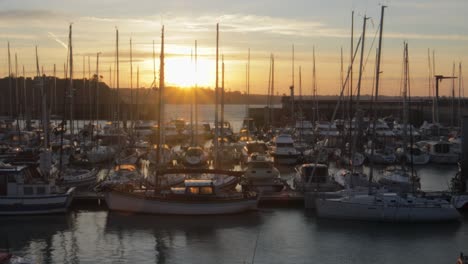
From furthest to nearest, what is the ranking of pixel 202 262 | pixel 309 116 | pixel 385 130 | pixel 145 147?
pixel 309 116 → pixel 385 130 → pixel 145 147 → pixel 202 262

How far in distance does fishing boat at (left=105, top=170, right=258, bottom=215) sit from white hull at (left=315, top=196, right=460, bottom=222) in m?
3.96

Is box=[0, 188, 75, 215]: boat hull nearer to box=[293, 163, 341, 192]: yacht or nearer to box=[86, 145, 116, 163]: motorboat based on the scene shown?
box=[293, 163, 341, 192]: yacht

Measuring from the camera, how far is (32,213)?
29828mm

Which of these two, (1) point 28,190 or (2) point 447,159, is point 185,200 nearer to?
(1) point 28,190

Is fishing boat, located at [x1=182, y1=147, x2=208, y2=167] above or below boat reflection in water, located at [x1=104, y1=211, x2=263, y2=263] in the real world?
above

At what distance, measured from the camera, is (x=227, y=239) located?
87.2 ft

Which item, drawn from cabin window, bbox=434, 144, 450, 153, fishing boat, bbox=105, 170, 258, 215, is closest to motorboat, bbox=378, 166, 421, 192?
fishing boat, bbox=105, 170, 258, 215

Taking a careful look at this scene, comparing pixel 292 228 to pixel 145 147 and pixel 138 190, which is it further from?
pixel 145 147

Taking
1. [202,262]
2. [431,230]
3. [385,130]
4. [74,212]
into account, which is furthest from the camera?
[385,130]

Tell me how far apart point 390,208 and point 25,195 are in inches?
630

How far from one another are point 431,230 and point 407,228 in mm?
976

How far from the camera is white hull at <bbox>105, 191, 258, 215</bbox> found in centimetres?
2980

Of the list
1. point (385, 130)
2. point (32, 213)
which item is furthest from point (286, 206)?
point (385, 130)

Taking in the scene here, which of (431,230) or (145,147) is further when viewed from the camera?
(145,147)
